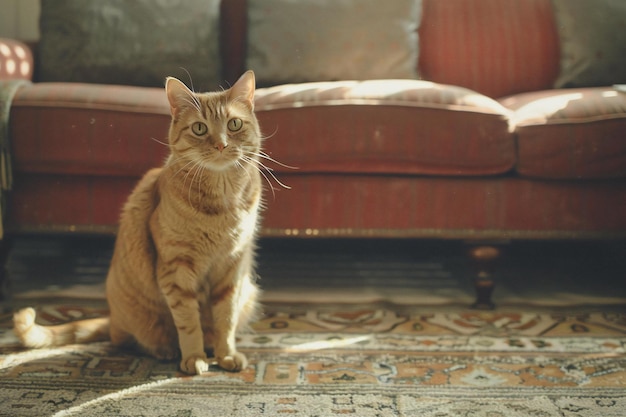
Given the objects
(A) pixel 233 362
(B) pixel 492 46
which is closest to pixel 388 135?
(A) pixel 233 362

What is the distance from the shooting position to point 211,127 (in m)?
1.27

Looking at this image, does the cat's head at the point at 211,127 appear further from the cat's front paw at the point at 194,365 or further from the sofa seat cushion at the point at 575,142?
the sofa seat cushion at the point at 575,142

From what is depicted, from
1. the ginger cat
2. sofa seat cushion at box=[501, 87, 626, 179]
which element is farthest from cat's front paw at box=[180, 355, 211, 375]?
sofa seat cushion at box=[501, 87, 626, 179]

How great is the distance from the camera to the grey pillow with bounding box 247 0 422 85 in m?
2.16

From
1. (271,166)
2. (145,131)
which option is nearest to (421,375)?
(271,166)

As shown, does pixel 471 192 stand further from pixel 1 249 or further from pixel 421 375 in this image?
pixel 1 249

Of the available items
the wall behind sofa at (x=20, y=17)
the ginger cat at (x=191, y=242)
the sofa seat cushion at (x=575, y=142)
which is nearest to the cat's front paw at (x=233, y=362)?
the ginger cat at (x=191, y=242)

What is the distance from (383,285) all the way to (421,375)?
0.68 meters

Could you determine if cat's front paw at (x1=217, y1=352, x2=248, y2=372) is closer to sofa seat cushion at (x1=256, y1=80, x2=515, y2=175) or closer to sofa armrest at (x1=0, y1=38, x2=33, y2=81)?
sofa seat cushion at (x1=256, y1=80, x2=515, y2=175)

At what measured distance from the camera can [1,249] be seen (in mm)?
1729

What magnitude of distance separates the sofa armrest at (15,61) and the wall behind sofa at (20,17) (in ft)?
2.02

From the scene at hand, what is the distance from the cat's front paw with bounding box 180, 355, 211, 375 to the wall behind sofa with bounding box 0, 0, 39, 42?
1.97 m

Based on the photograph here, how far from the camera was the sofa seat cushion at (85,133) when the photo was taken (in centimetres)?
167

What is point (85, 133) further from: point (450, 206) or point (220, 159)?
point (450, 206)
